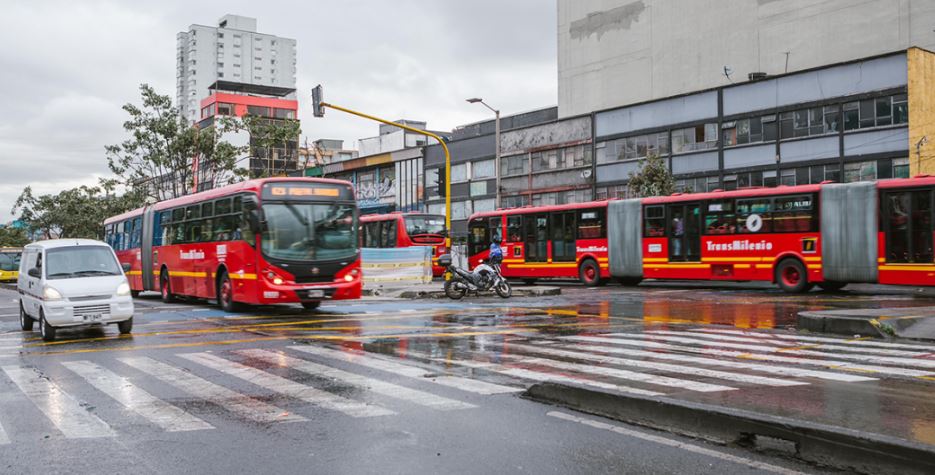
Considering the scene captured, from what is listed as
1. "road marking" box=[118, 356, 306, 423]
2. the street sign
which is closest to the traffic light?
the street sign

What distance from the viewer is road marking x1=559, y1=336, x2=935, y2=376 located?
356 inches

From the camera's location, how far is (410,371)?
374 inches

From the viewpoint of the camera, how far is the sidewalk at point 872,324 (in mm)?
12945

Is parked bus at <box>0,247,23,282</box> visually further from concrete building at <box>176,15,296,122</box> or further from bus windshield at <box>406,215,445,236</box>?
concrete building at <box>176,15,296,122</box>

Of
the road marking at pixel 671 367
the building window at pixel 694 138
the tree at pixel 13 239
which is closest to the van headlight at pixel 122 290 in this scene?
the road marking at pixel 671 367

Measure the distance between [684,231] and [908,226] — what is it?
7.50 metres

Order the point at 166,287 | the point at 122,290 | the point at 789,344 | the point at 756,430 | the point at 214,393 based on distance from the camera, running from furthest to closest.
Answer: the point at 166,287
the point at 122,290
the point at 789,344
the point at 214,393
the point at 756,430

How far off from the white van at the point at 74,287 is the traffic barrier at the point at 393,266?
12832mm

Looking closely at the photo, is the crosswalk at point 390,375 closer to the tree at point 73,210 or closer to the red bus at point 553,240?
the red bus at point 553,240

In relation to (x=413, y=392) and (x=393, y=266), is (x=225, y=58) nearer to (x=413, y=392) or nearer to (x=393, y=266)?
(x=393, y=266)

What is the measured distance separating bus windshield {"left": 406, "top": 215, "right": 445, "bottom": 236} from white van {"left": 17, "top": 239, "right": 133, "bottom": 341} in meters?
25.0

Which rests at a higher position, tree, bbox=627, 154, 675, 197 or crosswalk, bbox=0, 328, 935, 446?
tree, bbox=627, 154, 675, 197

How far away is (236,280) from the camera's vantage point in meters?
19.2

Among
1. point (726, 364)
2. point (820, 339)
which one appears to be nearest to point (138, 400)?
point (726, 364)
